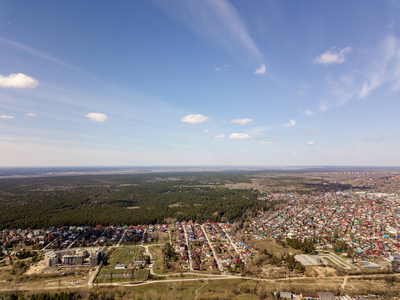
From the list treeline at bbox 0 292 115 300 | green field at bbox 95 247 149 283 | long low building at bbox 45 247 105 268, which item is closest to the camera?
treeline at bbox 0 292 115 300

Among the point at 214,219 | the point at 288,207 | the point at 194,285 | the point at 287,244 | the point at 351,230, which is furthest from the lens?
the point at 288,207

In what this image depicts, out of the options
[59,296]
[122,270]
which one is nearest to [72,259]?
[122,270]

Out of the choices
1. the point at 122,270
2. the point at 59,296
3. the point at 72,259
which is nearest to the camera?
the point at 59,296

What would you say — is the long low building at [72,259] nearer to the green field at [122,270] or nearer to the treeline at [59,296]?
the green field at [122,270]

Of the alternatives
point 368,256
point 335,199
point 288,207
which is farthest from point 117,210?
point 335,199

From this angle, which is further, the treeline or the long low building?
the long low building

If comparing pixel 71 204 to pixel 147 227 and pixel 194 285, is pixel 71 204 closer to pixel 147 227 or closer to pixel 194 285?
pixel 147 227

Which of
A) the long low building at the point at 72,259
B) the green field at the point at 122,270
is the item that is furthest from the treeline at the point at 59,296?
the long low building at the point at 72,259

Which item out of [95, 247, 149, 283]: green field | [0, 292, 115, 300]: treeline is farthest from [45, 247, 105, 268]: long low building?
[0, 292, 115, 300]: treeline

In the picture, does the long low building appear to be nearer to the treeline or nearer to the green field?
the green field

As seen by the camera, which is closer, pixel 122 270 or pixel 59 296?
pixel 59 296

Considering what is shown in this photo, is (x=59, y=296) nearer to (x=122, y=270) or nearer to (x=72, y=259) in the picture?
(x=122, y=270)
